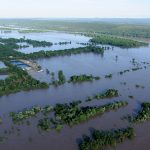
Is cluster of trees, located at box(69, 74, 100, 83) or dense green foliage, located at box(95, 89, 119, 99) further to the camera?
cluster of trees, located at box(69, 74, 100, 83)

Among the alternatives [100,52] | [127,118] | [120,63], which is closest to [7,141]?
[127,118]

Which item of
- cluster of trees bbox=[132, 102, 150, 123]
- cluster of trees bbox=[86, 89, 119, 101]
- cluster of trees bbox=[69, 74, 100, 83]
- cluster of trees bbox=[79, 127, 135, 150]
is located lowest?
cluster of trees bbox=[79, 127, 135, 150]

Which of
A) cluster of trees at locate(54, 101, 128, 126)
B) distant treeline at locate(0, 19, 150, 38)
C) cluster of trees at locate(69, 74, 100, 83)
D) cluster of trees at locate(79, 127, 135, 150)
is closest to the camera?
cluster of trees at locate(79, 127, 135, 150)

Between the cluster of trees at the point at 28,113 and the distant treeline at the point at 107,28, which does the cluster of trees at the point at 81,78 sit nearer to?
the cluster of trees at the point at 28,113

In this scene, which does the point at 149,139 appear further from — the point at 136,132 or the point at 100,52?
the point at 100,52

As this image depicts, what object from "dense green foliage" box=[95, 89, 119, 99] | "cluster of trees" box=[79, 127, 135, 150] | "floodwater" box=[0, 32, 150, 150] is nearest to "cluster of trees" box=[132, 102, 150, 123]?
"floodwater" box=[0, 32, 150, 150]

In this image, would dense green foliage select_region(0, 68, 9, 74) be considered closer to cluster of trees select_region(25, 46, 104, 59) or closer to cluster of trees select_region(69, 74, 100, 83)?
cluster of trees select_region(69, 74, 100, 83)
